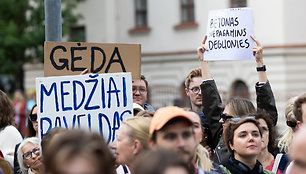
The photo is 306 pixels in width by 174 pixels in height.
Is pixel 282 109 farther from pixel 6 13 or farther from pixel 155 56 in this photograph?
pixel 6 13

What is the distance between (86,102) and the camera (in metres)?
6.42

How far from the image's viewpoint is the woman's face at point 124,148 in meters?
5.17

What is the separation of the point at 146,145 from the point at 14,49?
886 inches

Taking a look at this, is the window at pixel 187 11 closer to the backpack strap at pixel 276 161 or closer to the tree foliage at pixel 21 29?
the tree foliage at pixel 21 29

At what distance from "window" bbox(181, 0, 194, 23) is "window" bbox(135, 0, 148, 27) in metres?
1.89

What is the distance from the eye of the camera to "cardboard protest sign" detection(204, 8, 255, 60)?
7.28 m

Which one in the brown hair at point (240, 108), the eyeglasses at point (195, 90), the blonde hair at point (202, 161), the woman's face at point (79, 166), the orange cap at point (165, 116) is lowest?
the blonde hair at point (202, 161)

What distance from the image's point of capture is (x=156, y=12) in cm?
2894

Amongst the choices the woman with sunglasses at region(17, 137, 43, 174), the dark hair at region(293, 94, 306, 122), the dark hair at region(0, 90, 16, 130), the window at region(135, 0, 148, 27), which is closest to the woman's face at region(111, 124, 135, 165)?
the woman with sunglasses at region(17, 137, 43, 174)

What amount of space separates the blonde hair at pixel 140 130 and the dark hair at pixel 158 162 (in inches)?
55.2

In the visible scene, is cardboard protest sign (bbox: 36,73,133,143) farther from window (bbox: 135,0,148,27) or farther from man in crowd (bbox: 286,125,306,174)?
window (bbox: 135,0,148,27)

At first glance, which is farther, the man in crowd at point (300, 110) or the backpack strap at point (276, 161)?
the backpack strap at point (276, 161)

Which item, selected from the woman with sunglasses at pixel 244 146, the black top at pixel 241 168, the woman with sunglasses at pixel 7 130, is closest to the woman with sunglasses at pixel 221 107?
the woman with sunglasses at pixel 244 146

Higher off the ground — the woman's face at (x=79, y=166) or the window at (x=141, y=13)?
the window at (x=141, y=13)
